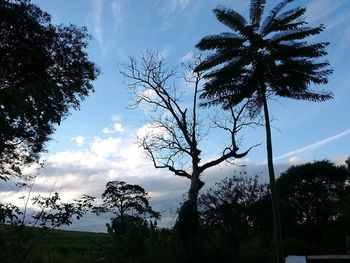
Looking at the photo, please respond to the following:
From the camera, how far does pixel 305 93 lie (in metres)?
27.6

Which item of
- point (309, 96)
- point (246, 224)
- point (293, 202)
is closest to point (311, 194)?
point (293, 202)

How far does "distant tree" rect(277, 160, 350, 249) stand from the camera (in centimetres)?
5003

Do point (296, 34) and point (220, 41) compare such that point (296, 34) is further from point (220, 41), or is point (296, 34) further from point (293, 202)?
point (293, 202)

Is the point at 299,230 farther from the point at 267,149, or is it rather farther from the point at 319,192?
the point at 267,149

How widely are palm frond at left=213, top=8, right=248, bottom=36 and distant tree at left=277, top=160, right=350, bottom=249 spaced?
88.5ft

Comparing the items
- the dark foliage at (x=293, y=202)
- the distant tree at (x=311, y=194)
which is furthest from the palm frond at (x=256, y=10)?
the distant tree at (x=311, y=194)

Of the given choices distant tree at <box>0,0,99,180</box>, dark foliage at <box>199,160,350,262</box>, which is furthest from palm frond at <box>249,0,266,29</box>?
dark foliage at <box>199,160,350,262</box>

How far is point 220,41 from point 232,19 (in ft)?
4.61

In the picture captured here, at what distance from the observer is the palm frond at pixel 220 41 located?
87.4 ft

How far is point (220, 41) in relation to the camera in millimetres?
26641

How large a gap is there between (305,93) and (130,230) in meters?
12.9

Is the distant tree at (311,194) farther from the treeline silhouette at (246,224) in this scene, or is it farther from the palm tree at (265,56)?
the palm tree at (265,56)

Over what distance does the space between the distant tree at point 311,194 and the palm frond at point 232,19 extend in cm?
2699

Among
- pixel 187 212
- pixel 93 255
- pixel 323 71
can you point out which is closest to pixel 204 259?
pixel 93 255
